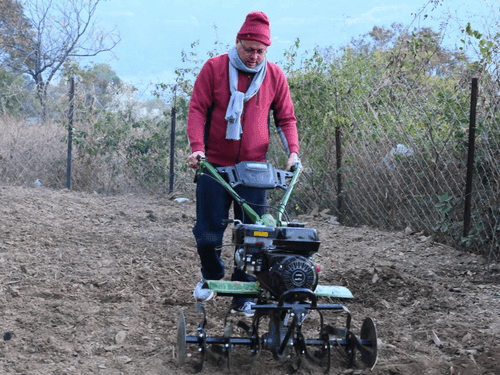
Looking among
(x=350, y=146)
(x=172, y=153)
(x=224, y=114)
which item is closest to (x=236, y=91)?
(x=224, y=114)

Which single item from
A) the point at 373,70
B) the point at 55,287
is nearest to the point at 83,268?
the point at 55,287

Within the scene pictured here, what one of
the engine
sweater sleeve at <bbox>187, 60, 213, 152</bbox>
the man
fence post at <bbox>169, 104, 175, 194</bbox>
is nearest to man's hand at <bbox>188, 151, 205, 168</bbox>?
the man

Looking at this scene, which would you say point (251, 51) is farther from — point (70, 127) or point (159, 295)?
point (70, 127)

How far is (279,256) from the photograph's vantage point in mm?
2977

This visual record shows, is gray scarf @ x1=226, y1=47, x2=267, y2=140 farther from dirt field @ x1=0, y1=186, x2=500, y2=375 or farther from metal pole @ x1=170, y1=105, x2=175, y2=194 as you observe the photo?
metal pole @ x1=170, y1=105, x2=175, y2=194

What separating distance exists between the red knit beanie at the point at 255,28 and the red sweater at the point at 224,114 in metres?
0.26

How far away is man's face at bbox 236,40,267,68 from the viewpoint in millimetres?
3578

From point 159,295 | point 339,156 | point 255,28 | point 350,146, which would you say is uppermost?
point 255,28

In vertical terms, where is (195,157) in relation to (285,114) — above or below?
below

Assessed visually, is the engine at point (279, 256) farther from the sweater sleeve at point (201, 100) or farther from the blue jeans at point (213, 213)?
the sweater sleeve at point (201, 100)

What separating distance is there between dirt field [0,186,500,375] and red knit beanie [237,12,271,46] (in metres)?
1.79

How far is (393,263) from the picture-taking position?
5539 mm

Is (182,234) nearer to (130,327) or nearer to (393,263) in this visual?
(393,263)

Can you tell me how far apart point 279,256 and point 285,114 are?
1.26m
